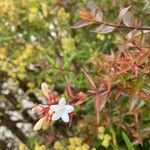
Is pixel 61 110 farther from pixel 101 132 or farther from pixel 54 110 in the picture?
pixel 101 132

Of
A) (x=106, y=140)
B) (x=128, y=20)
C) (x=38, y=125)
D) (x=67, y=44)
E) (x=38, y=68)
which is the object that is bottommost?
(x=106, y=140)

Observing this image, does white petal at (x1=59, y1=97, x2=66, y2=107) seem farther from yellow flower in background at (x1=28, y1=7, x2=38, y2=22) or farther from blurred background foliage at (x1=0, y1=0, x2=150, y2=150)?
yellow flower in background at (x1=28, y1=7, x2=38, y2=22)

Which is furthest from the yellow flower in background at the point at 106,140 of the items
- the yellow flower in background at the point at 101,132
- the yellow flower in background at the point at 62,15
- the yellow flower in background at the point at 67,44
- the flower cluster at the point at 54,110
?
the flower cluster at the point at 54,110

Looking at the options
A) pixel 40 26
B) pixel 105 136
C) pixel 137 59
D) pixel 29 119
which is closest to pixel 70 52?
pixel 40 26

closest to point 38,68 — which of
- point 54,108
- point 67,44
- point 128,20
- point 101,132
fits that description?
point 67,44

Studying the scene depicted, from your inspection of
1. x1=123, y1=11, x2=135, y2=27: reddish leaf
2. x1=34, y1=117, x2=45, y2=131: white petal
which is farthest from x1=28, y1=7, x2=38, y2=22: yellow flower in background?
x1=34, y1=117, x2=45, y2=131: white petal

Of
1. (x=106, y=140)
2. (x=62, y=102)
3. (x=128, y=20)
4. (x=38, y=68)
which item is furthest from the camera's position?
(x=38, y=68)

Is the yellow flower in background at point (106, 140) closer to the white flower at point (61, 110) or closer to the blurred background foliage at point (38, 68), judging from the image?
the blurred background foliage at point (38, 68)
